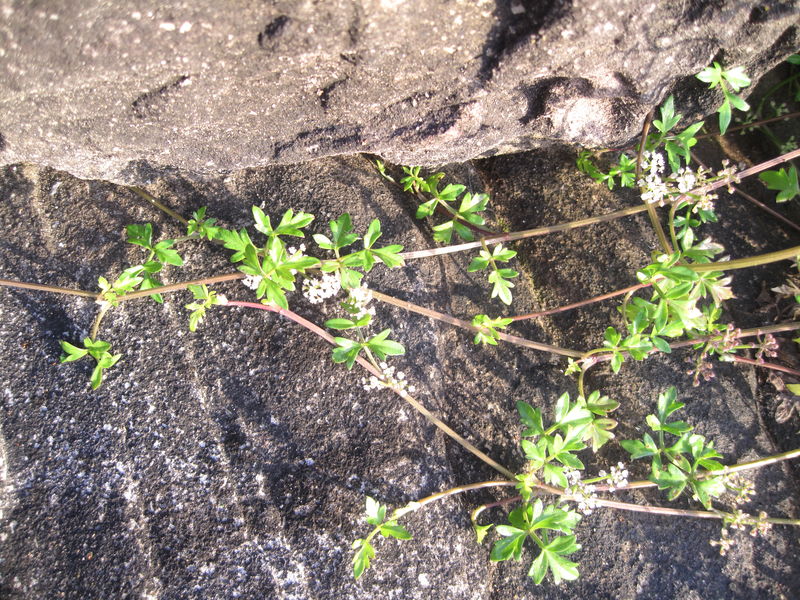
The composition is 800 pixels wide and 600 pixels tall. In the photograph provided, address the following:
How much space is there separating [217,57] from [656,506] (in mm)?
2222

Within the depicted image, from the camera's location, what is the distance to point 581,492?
213 centimetres

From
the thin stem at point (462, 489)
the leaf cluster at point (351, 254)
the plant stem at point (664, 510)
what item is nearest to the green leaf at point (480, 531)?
the thin stem at point (462, 489)

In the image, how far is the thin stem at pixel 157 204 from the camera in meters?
2.27

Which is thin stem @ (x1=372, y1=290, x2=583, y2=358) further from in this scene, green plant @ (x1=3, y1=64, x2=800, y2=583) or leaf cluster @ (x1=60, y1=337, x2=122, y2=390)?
leaf cluster @ (x1=60, y1=337, x2=122, y2=390)

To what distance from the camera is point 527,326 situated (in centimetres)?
244

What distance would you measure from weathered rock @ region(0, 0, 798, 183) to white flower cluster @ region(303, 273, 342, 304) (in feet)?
1.46

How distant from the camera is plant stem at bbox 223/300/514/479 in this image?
216 centimetres

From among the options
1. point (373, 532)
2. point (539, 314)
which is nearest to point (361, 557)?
point (373, 532)

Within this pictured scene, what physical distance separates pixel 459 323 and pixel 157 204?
4.10 feet

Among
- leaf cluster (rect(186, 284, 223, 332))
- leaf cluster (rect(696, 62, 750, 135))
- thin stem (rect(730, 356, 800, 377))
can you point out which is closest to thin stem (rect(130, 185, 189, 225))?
leaf cluster (rect(186, 284, 223, 332))

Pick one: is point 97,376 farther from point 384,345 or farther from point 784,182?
point 784,182

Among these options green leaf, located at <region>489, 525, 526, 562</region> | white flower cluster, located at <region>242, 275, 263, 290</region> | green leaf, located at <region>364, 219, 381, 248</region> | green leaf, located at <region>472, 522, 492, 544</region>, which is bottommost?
green leaf, located at <region>472, 522, 492, 544</region>

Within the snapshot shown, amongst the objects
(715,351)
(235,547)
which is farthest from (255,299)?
(715,351)

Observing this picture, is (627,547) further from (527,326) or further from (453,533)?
(527,326)
